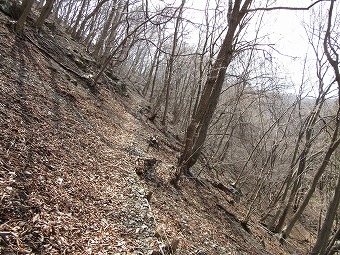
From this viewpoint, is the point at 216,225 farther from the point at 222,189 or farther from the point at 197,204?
the point at 222,189

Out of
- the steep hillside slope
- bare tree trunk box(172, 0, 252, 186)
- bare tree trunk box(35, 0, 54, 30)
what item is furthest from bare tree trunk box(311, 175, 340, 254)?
bare tree trunk box(35, 0, 54, 30)

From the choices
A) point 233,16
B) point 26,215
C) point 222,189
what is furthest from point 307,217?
point 26,215

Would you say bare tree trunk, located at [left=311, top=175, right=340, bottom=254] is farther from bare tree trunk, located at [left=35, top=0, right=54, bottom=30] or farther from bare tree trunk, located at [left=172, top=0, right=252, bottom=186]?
bare tree trunk, located at [left=35, top=0, right=54, bottom=30]

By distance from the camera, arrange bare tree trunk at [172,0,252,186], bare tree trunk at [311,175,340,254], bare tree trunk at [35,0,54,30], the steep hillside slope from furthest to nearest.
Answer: bare tree trunk at [35,0,54,30], bare tree trunk at [172,0,252,186], bare tree trunk at [311,175,340,254], the steep hillside slope

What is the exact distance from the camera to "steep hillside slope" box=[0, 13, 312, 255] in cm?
347

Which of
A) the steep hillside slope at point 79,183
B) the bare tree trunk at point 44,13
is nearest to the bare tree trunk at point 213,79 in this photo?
the steep hillside slope at point 79,183

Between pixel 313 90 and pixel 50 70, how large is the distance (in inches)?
503

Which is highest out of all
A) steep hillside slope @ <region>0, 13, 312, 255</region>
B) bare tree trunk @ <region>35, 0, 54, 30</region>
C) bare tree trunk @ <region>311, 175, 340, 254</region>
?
bare tree trunk @ <region>35, 0, 54, 30</region>

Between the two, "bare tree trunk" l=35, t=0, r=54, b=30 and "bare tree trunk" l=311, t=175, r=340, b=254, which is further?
"bare tree trunk" l=35, t=0, r=54, b=30

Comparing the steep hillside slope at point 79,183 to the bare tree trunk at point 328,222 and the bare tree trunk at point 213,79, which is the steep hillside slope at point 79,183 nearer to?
the bare tree trunk at point 213,79

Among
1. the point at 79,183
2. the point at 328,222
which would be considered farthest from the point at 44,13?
the point at 328,222

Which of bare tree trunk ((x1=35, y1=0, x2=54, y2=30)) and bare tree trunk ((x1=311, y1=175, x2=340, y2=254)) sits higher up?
bare tree trunk ((x1=35, y1=0, x2=54, y2=30))

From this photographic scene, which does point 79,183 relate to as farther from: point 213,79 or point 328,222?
point 328,222

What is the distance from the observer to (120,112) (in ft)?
39.1
